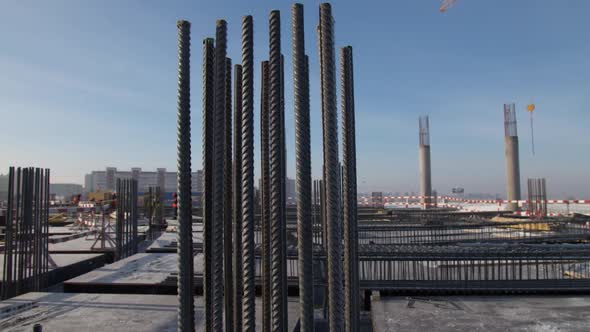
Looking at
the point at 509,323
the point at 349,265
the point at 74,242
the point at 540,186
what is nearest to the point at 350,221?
the point at 349,265

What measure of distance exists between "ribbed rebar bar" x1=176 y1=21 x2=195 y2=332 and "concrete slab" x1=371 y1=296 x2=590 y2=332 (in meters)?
4.22

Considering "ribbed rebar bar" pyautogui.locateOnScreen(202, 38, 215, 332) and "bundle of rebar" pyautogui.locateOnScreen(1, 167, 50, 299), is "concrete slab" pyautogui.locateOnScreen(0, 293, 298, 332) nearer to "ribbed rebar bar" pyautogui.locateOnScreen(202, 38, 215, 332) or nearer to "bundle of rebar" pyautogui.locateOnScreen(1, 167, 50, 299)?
"bundle of rebar" pyautogui.locateOnScreen(1, 167, 50, 299)

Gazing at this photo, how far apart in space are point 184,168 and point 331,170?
2.89ft

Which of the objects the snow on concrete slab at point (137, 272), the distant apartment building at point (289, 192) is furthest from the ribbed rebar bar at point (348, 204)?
the snow on concrete slab at point (137, 272)

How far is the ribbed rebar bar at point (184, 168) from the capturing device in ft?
7.61

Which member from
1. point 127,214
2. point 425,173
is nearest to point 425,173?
point 425,173

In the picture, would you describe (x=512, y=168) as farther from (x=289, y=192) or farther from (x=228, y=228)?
(x=289, y=192)

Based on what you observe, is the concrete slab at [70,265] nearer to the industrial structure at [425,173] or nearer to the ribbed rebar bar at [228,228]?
the ribbed rebar bar at [228,228]

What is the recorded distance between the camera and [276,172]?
216 cm

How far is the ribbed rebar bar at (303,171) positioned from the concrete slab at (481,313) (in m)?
4.19

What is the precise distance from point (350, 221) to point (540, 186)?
36400 millimetres

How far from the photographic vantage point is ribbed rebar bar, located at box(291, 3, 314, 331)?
2084mm

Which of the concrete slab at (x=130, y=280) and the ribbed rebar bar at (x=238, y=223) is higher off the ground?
the ribbed rebar bar at (x=238, y=223)

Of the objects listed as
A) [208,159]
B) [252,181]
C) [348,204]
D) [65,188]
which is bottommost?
[348,204]
